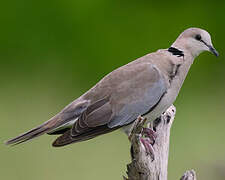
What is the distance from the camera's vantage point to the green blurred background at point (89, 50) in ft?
18.6


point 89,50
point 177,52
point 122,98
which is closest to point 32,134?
point 122,98

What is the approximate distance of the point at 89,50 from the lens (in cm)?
617

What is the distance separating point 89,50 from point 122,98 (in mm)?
2788

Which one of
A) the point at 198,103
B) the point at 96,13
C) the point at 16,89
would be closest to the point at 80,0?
the point at 96,13

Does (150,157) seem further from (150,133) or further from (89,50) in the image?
(89,50)

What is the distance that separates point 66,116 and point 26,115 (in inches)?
81.0

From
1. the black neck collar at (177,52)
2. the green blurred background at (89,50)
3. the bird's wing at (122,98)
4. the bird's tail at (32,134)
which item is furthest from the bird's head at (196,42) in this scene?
the green blurred background at (89,50)

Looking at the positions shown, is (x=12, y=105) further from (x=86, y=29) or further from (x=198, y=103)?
(x=198, y=103)

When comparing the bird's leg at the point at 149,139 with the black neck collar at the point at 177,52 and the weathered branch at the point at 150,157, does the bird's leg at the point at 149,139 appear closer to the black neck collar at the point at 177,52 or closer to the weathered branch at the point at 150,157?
the weathered branch at the point at 150,157

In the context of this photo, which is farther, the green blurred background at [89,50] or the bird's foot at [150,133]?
the green blurred background at [89,50]

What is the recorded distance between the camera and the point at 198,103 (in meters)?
5.92

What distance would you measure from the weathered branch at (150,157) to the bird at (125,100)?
109 mm

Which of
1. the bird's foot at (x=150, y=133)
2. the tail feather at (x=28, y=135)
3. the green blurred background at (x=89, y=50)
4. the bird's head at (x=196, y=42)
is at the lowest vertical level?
the bird's foot at (x=150, y=133)

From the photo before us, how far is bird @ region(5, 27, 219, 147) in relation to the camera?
3.36m
